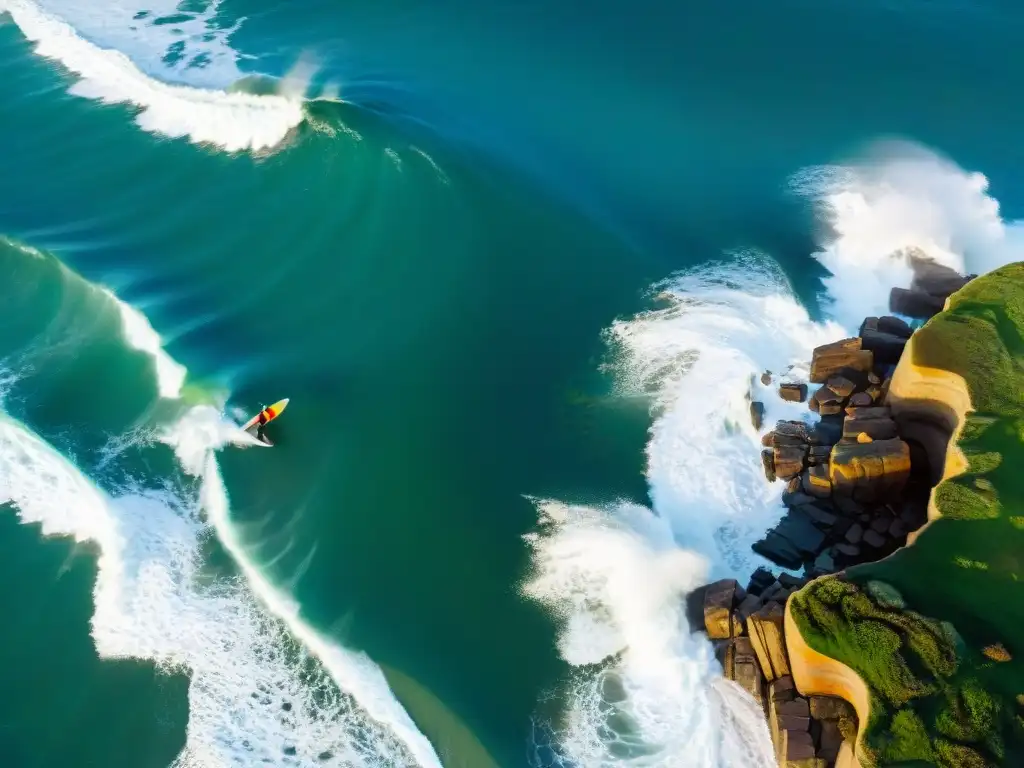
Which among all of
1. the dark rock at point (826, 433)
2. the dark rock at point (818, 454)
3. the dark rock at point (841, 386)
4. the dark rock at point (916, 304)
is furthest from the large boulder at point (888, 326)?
the dark rock at point (818, 454)

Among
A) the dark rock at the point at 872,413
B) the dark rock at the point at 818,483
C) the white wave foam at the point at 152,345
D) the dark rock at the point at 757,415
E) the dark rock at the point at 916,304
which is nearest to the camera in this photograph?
the dark rock at the point at 818,483

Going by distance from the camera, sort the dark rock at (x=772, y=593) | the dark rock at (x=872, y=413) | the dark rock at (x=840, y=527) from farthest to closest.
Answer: the dark rock at (x=872, y=413) < the dark rock at (x=840, y=527) < the dark rock at (x=772, y=593)

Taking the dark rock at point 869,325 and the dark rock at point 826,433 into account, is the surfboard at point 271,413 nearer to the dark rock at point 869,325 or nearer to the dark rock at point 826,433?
the dark rock at point 826,433

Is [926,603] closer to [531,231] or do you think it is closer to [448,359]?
[448,359]

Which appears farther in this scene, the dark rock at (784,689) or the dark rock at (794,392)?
the dark rock at (794,392)

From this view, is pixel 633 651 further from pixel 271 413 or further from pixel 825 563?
pixel 271 413

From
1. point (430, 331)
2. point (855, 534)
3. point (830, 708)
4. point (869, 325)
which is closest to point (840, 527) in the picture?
point (855, 534)

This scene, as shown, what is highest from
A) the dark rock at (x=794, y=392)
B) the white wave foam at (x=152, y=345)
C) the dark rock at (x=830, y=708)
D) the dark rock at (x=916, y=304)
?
the dark rock at (x=916, y=304)

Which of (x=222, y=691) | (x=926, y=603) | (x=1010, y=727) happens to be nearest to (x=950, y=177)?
(x=926, y=603)
